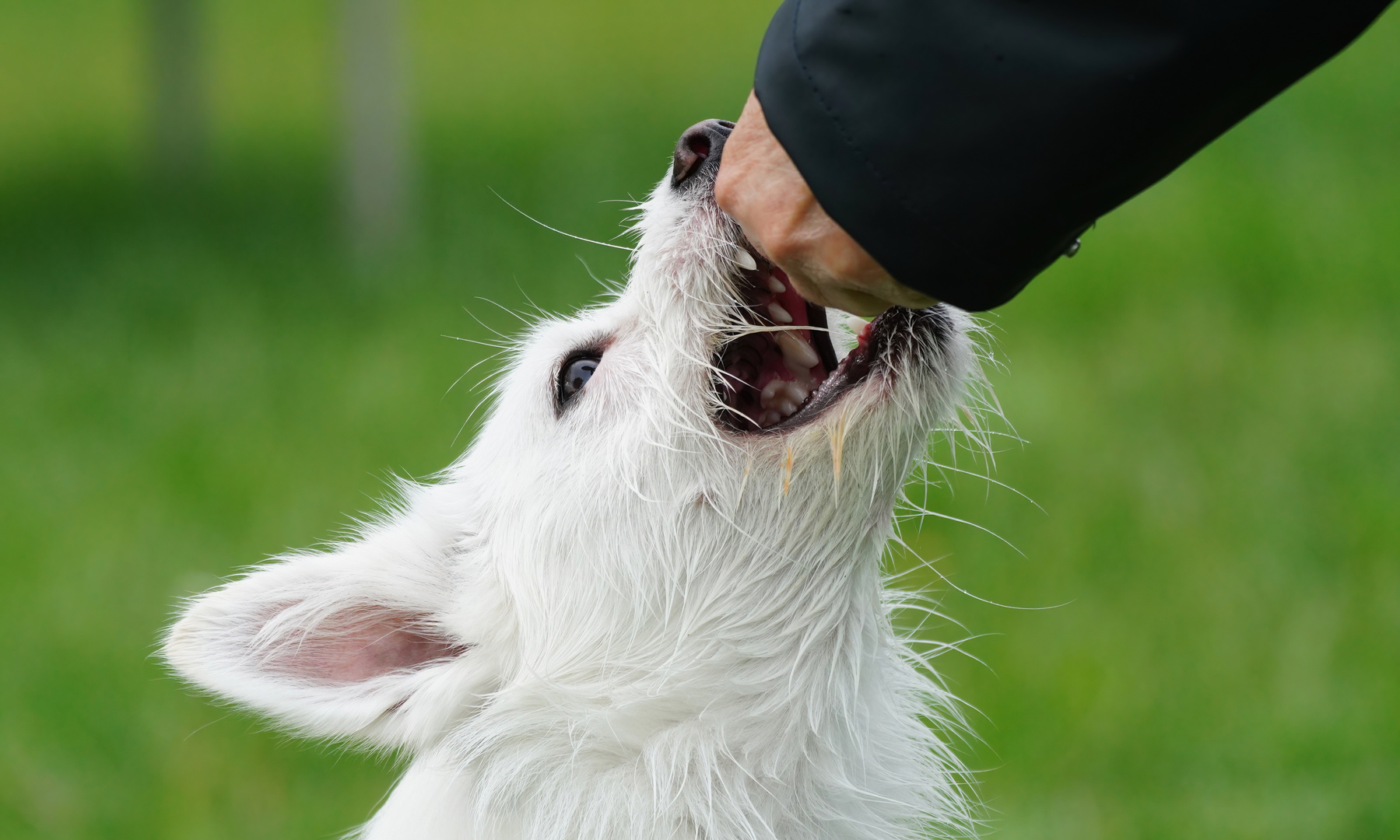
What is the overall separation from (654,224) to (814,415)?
53 centimetres

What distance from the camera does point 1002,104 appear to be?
1.98 metres

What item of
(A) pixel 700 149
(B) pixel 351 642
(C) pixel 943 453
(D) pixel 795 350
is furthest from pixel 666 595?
(C) pixel 943 453

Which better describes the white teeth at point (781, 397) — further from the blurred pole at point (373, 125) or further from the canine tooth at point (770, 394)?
the blurred pole at point (373, 125)

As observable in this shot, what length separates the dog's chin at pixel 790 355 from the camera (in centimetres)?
265

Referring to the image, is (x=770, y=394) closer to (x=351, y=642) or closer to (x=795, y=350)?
(x=795, y=350)

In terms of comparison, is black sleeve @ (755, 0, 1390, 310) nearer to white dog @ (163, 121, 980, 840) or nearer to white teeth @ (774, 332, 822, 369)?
white dog @ (163, 121, 980, 840)

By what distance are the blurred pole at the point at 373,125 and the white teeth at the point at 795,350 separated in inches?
299

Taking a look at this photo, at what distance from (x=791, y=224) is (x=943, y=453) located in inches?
177

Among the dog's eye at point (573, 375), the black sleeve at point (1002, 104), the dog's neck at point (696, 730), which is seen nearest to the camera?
the black sleeve at point (1002, 104)

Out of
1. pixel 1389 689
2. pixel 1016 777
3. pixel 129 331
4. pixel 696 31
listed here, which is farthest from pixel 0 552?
pixel 696 31

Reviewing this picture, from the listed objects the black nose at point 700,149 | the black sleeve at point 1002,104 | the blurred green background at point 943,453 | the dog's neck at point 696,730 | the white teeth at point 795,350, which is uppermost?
the black sleeve at point 1002,104

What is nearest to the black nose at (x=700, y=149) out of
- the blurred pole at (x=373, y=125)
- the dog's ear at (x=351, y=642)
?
the dog's ear at (x=351, y=642)

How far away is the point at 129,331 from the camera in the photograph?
9.05 meters

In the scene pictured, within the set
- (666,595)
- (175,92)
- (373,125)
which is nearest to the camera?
(666,595)
